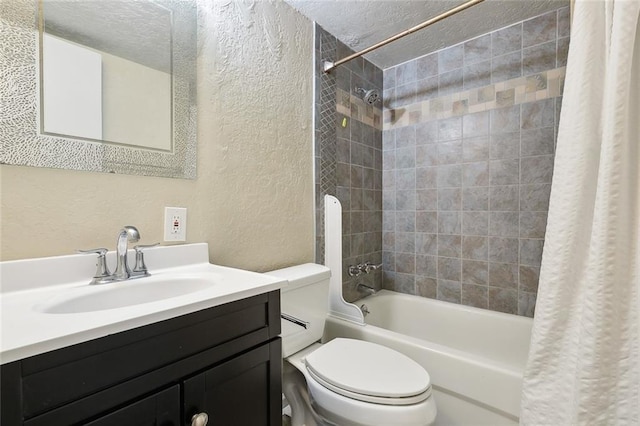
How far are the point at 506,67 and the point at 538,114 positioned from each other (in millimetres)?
362

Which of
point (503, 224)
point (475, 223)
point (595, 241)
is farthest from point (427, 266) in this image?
point (595, 241)

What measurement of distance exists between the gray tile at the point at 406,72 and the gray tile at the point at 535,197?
1.09 m

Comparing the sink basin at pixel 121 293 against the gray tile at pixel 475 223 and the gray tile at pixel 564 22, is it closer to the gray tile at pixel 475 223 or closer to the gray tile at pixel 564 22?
the gray tile at pixel 475 223

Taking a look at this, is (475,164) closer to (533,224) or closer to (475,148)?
(475,148)

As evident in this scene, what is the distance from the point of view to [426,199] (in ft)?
6.96

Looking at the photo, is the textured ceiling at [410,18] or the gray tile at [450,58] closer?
the textured ceiling at [410,18]

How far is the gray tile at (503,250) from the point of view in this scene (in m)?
1.81

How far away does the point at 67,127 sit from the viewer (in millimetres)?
878

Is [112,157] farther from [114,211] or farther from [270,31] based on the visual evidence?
[270,31]

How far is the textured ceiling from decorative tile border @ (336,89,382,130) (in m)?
0.36

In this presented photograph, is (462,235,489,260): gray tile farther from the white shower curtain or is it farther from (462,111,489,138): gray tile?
the white shower curtain

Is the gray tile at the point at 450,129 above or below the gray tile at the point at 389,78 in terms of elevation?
below

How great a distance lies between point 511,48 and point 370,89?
890 millimetres

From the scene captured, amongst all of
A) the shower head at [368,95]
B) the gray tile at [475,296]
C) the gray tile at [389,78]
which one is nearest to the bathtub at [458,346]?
the gray tile at [475,296]
